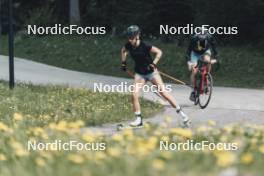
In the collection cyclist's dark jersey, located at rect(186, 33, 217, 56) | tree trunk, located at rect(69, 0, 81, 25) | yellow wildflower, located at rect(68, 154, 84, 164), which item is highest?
tree trunk, located at rect(69, 0, 81, 25)

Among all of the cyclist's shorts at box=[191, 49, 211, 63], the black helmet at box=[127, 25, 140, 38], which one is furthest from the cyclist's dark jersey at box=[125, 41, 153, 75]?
the cyclist's shorts at box=[191, 49, 211, 63]

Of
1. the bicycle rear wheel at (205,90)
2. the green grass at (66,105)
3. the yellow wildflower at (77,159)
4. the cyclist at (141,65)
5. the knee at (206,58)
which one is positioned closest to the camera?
the yellow wildflower at (77,159)

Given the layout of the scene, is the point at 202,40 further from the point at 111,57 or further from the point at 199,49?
the point at 111,57

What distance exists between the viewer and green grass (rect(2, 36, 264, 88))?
70.6 ft

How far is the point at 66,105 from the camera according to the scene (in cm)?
1408

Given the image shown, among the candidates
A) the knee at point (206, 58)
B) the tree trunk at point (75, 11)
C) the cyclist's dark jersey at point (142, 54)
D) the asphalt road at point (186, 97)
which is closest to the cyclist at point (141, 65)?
the cyclist's dark jersey at point (142, 54)

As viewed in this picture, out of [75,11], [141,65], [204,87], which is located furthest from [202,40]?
[75,11]

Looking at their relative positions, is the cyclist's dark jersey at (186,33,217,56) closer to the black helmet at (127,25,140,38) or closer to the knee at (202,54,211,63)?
the knee at (202,54,211,63)

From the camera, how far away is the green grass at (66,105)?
1258 cm

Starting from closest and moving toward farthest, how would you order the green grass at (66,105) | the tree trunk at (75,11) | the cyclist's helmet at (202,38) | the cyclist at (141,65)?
the cyclist at (141,65)
the green grass at (66,105)
the cyclist's helmet at (202,38)
the tree trunk at (75,11)

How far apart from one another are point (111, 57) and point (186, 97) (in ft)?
33.1

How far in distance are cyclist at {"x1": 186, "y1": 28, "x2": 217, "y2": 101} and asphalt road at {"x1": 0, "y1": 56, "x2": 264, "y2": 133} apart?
911 mm

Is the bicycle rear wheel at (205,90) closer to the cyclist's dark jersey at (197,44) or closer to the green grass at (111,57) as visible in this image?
the cyclist's dark jersey at (197,44)

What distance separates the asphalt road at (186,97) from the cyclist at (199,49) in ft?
2.99
